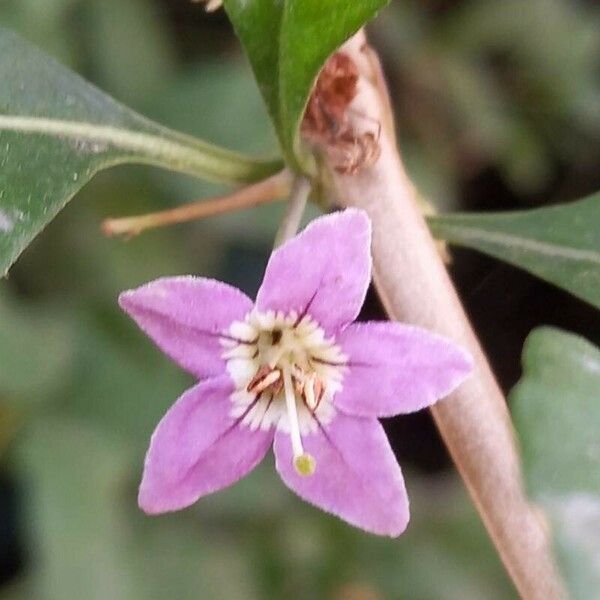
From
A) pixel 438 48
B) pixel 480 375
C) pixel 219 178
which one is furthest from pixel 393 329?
pixel 438 48

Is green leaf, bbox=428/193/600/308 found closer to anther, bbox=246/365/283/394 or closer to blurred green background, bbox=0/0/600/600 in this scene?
anther, bbox=246/365/283/394

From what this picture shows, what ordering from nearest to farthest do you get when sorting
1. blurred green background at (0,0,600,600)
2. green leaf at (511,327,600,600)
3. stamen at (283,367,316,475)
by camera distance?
green leaf at (511,327,600,600) < stamen at (283,367,316,475) < blurred green background at (0,0,600,600)


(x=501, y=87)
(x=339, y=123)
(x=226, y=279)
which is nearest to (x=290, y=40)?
(x=339, y=123)

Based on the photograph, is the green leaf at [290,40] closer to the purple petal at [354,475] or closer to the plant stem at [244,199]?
the plant stem at [244,199]

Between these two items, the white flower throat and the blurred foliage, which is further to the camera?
the blurred foliage

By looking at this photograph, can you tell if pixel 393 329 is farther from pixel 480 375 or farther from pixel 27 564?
pixel 27 564

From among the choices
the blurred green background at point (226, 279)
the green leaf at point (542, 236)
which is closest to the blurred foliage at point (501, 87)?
the blurred green background at point (226, 279)

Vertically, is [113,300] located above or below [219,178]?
below

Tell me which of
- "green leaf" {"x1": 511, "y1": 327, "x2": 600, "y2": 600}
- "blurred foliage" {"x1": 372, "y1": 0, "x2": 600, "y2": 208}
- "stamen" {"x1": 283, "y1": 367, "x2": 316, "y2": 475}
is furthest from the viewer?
"blurred foliage" {"x1": 372, "y1": 0, "x2": 600, "y2": 208}

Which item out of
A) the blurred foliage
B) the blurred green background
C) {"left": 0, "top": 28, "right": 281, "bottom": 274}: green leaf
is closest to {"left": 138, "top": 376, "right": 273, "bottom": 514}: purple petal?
{"left": 0, "top": 28, "right": 281, "bottom": 274}: green leaf
